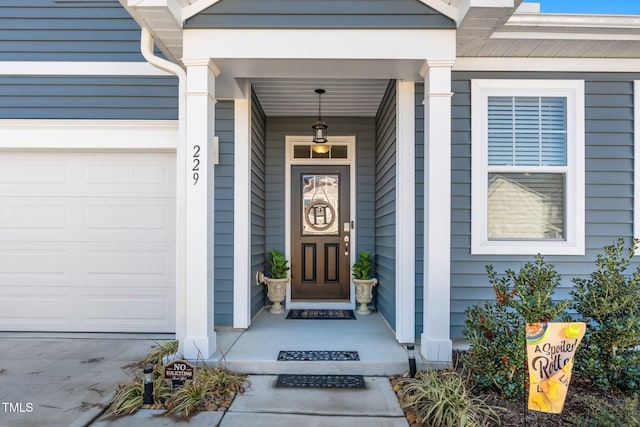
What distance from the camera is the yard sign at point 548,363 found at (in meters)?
2.14

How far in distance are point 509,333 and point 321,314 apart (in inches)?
91.1

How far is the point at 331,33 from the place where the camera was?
2949 mm

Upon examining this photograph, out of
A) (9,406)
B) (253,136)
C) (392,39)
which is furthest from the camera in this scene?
(253,136)

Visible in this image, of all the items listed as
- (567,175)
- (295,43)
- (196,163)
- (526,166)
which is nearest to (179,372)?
(196,163)

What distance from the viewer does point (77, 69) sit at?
3949 mm

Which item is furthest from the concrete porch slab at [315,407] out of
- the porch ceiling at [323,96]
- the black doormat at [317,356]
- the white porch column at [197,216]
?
the porch ceiling at [323,96]

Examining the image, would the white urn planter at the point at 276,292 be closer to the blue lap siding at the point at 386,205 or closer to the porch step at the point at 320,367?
the blue lap siding at the point at 386,205

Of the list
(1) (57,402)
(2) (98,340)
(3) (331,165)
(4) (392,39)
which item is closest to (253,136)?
(3) (331,165)

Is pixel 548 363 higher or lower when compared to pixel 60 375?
higher

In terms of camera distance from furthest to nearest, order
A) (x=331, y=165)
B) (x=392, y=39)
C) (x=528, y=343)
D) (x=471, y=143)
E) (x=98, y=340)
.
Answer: (x=331, y=165) < (x=98, y=340) < (x=471, y=143) < (x=392, y=39) < (x=528, y=343)

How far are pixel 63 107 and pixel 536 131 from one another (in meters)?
4.21

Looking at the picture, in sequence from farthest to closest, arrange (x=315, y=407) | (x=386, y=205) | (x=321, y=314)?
(x=321, y=314) → (x=386, y=205) → (x=315, y=407)

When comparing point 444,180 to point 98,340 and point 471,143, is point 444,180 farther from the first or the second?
point 98,340

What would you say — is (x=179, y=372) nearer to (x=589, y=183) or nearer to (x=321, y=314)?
(x=321, y=314)
